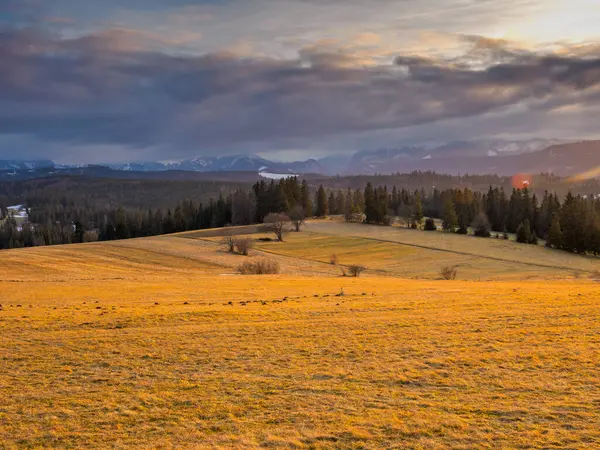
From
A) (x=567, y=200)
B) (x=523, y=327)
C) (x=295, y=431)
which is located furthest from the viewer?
(x=567, y=200)

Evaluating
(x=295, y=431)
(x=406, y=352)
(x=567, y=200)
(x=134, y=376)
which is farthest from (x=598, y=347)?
(x=567, y=200)

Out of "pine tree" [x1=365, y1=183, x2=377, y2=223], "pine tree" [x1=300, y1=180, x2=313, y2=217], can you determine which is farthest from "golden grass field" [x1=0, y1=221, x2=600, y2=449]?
"pine tree" [x1=300, y1=180, x2=313, y2=217]

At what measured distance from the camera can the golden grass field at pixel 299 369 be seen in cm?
1238

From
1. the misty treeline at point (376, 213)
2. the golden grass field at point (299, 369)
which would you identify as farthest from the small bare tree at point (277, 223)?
the golden grass field at point (299, 369)

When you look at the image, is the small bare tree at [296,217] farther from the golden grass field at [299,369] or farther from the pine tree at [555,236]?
the golden grass field at [299,369]

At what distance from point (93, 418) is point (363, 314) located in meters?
17.3

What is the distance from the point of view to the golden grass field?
12.4 m

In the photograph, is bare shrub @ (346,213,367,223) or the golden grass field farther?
bare shrub @ (346,213,367,223)

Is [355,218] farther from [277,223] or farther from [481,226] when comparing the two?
[277,223]

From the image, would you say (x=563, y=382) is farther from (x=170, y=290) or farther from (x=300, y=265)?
(x=300, y=265)

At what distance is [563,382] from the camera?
52.9 ft

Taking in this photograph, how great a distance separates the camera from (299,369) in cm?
1761

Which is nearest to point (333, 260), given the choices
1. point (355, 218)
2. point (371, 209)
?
point (371, 209)

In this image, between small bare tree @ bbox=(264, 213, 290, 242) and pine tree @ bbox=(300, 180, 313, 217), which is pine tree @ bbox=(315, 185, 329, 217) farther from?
small bare tree @ bbox=(264, 213, 290, 242)
